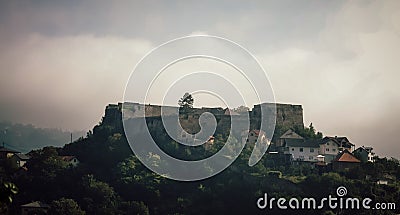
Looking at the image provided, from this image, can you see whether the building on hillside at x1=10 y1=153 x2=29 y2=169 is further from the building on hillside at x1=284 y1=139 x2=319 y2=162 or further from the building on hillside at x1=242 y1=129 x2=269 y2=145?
the building on hillside at x1=284 y1=139 x2=319 y2=162

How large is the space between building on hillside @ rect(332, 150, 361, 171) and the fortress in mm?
8749

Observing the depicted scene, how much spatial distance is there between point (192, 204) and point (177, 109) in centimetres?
1218

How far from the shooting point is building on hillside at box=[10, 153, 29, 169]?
4437 centimetres

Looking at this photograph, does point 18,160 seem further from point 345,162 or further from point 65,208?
point 345,162

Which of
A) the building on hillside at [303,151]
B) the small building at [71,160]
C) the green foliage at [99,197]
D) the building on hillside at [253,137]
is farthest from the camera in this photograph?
the building on hillside at [253,137]

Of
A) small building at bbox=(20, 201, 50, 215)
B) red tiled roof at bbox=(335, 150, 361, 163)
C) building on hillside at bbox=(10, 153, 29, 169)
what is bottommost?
small building at bbox=(20, 201, 50, 215)

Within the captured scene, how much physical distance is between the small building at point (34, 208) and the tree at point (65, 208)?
2.65 ft

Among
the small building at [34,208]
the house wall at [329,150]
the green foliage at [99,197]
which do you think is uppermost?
the house wall at [329,150]

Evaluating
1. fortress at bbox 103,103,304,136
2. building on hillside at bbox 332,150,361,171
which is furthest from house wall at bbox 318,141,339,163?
fortress at bbox 103,103,304,136

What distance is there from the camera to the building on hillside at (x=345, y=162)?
37.2 metres

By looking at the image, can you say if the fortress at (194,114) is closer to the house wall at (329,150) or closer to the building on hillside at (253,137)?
the building on hillside at (253,137)

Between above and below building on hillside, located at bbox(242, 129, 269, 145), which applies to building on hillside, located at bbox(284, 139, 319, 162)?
below

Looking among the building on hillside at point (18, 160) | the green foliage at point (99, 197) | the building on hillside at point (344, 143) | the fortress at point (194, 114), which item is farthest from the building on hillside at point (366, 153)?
the building on hillside at point (18, 160)

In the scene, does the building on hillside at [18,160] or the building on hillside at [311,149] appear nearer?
the building on hillside at [311,149]
